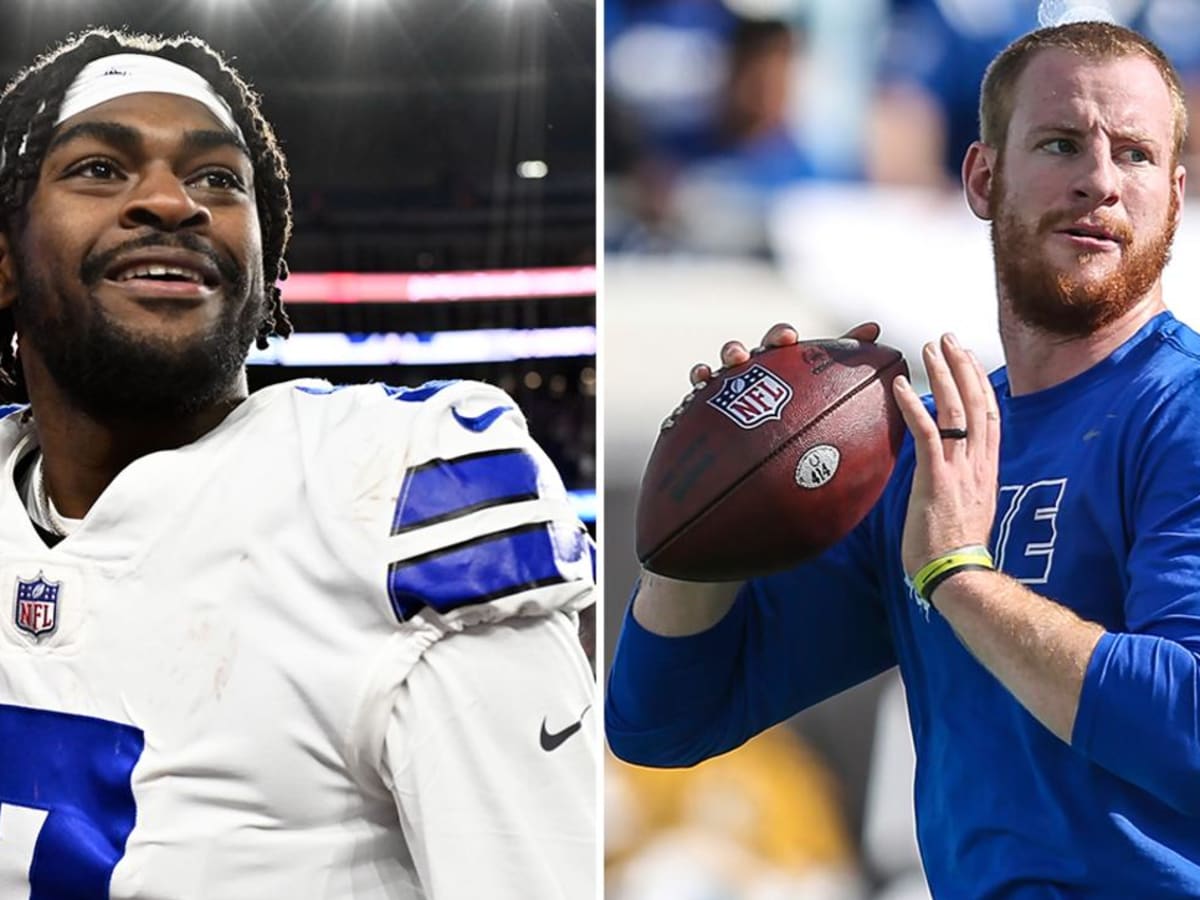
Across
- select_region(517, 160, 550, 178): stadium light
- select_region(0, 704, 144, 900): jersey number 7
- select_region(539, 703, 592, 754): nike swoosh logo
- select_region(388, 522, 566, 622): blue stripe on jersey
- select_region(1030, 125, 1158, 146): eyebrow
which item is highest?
select_region(1030, 125, 1158, 146): eyebrow

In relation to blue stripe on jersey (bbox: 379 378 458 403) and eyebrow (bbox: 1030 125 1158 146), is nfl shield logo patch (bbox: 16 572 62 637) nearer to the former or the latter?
blue stripe on jersey (bbox: 379 378 458 403)

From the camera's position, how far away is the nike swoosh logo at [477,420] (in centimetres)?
133

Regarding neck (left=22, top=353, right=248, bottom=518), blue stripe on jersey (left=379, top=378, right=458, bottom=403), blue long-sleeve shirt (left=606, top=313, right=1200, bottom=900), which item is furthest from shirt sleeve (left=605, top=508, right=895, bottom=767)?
neck (left=22, top=353, right=248, bottom=518)

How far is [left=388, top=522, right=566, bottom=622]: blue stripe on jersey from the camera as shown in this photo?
1243mm

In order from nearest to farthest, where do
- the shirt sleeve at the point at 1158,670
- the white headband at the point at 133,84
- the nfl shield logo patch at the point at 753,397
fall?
1. the shirt sleeve at the point at 1158,670
2. the nfl shield logo patch at the point at 753,397
3. the white headband at the point at 133,84

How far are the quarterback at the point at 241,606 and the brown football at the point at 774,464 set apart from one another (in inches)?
4.1

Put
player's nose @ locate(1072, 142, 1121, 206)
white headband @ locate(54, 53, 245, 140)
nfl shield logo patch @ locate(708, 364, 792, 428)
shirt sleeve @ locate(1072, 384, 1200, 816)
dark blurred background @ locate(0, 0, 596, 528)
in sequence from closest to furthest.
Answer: shirt sleeve @ locate(1072, 384, 1200, 816), nfl shield logo patch @ locate(708, 364, 792, 428), player's nose @ locate(1072, 142, 1121, 206), white headband @ locate(54, 53, 245, 140), dark blurred background @ locate(0, 0, 596, 528)

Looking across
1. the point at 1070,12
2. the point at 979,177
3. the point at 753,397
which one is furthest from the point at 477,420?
the point at 1070,12

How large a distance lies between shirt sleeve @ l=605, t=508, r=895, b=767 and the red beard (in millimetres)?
265

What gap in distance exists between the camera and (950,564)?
1.26 meters

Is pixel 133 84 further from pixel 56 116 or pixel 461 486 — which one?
pixel 461 486

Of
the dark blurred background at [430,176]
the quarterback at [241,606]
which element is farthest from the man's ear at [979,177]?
the quarterback at [241,606]

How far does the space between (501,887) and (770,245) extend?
787 mm

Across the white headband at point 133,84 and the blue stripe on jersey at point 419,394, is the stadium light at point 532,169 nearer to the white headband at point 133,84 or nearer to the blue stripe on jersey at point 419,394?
the white headband at point 133,84
